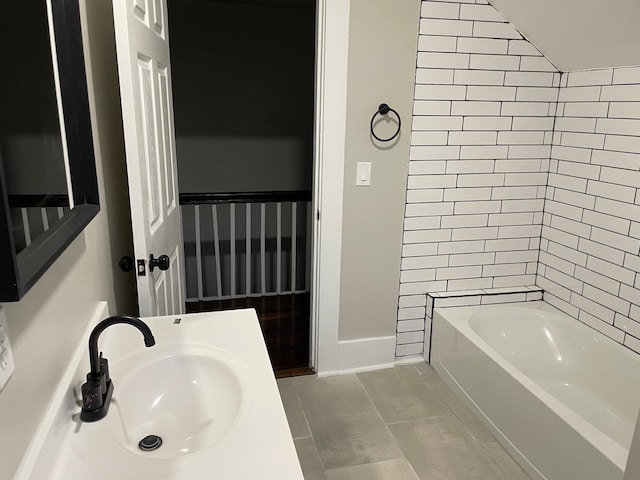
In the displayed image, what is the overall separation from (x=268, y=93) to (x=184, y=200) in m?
1.43

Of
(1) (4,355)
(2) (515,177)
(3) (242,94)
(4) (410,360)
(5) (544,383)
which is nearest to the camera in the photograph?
(1) (4,355)

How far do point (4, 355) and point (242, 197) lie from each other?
2.84 meters

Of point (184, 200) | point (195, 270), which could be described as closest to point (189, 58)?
point (184, 200)

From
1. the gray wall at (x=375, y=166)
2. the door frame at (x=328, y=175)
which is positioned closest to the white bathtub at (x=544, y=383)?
the gray wall at (x=375, y=166)

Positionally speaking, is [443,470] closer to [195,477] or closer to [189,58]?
[195,477]

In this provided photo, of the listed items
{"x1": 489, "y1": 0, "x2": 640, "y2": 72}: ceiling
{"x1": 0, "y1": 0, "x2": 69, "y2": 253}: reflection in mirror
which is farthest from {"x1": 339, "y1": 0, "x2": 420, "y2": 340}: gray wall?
{"x1": 0, "y1": 0, "x2": 69, "y2": 253}: reflection in mirror

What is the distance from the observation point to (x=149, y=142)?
5.50 feet

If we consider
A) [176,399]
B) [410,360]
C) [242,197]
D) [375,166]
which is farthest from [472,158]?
[176,399]

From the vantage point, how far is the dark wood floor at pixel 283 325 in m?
2.91

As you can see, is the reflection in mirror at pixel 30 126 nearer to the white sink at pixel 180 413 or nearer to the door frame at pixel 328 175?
the white sink at pixel 180 413

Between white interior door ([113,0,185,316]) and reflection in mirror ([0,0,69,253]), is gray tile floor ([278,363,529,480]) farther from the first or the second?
reflection in mirror ([0,0,69,253])

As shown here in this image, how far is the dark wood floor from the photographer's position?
291cm

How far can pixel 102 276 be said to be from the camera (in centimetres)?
155

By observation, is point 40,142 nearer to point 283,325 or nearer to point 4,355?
point 4,355
